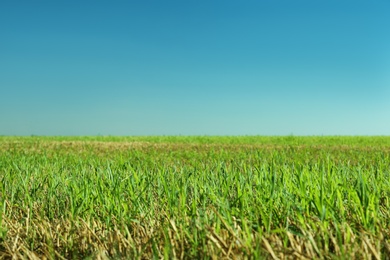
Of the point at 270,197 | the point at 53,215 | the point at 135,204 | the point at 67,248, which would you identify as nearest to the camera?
the point at 67,248

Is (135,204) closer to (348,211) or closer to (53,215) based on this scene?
(53,215)

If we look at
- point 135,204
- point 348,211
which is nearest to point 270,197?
point 348,211

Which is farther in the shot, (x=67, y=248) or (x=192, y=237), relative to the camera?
(x=67, y=248)

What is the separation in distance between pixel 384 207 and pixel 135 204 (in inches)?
76.3

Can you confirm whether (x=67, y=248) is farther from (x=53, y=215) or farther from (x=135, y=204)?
(x=53, y=215)

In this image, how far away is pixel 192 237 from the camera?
7.55 feet

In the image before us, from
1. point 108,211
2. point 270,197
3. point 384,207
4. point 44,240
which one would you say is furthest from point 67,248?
point 384,207

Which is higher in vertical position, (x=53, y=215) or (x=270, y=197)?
(x=270, y=197)

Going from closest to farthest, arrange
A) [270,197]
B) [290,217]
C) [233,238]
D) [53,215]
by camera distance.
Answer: [233,238] → [290,217] → [270,197] → [53,215]

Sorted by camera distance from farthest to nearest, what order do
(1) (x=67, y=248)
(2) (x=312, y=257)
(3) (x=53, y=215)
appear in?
(3) (x=53, y=215) < (1) (x=67, y=248) < (2) (x=312, y=257)

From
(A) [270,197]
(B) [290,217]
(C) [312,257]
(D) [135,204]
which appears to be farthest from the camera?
(D) [135,204]

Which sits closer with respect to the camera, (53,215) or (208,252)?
(208,252)

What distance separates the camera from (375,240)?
7.43 ft

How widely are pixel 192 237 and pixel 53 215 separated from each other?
155 cm
